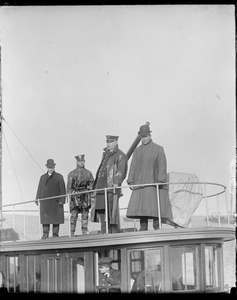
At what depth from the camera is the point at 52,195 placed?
10.4 metres

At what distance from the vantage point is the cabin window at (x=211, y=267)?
28.0 feet

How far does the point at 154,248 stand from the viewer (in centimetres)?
820

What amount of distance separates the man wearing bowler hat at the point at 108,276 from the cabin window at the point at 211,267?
144 centimetres

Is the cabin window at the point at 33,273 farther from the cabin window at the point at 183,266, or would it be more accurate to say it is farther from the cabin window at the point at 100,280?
the cabin window at the point at 183,266

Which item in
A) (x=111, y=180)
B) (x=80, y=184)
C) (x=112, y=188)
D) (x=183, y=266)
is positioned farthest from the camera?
(x=80, y=184)

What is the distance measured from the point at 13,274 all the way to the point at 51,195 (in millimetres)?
1683

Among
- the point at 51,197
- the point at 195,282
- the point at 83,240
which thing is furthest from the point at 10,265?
the point at 195,282

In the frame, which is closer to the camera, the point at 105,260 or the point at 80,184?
the point at 105,260

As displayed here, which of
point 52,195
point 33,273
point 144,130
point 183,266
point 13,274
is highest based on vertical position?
point 144,130

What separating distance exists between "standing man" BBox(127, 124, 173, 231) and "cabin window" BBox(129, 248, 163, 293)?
53 cm

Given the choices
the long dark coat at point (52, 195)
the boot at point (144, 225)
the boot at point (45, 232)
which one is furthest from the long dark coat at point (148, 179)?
the boot at point (45, 232)

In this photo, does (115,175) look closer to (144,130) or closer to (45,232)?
(144,130)

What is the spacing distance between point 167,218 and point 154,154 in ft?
3.64

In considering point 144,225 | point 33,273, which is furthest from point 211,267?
point 33,273
